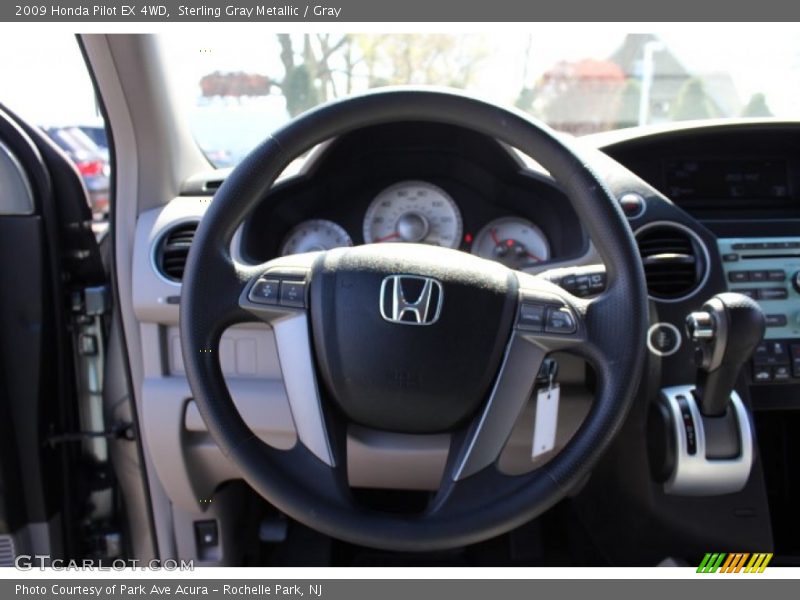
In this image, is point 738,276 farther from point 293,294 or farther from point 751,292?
point 293,294

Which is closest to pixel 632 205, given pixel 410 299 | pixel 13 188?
pixel 410 299

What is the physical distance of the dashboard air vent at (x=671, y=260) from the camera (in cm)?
141

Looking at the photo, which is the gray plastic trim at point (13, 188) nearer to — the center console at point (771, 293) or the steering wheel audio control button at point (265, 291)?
the steering wheel audio control button at point (265, 291)

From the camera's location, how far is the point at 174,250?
1.50 metres

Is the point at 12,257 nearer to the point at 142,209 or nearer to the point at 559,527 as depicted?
the point at 142,209

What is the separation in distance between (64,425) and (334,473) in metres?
0.99

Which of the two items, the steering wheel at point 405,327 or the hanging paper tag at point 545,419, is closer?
the steering wheel at point 405,327

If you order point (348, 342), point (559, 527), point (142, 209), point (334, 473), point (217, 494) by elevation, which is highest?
point (142, 209)

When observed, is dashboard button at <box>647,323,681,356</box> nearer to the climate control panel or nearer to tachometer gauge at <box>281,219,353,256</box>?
the climate control panel

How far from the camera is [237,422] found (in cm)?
103

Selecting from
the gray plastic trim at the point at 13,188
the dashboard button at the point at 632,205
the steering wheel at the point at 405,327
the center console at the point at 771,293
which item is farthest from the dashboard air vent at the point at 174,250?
the center console at the point at 771,293

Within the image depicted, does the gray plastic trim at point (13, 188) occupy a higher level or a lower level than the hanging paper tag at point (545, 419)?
higher

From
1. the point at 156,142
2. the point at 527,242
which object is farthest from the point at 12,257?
the point at 527,242

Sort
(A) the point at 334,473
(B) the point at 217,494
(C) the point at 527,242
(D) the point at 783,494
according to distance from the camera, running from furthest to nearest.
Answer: (D) the point at 783,494
(B) the point at 217,494
(C) the point at 527,242
(A) the point at 334,473
